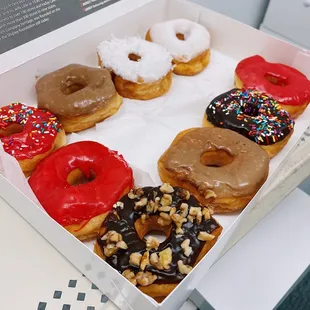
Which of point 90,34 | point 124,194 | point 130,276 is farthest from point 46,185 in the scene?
point 90,34

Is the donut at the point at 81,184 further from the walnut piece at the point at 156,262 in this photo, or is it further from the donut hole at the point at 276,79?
the donut hole at the point at 276,79

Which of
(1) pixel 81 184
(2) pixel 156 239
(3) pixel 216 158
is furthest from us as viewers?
(3) pixel 216 158

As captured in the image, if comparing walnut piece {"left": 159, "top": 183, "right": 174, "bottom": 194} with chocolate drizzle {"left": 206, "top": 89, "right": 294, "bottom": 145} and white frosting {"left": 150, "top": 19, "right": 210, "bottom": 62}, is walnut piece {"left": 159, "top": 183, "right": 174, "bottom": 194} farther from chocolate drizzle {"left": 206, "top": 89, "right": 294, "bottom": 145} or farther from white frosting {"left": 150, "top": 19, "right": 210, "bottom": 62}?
white frosting {"left": 150, "top": 19, "right": 210, "bottom": 62}

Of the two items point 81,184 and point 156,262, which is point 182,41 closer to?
point 81,184

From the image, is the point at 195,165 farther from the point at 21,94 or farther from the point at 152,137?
the point at 21,94

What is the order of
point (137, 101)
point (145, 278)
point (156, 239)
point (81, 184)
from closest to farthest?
point (145, 278) < point (156, 239) < point (81, 184) < point (137, 101)

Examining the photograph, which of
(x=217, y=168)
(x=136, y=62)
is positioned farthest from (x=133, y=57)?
(x=217, y=168)

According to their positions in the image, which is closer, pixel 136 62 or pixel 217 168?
pixel 217 168
